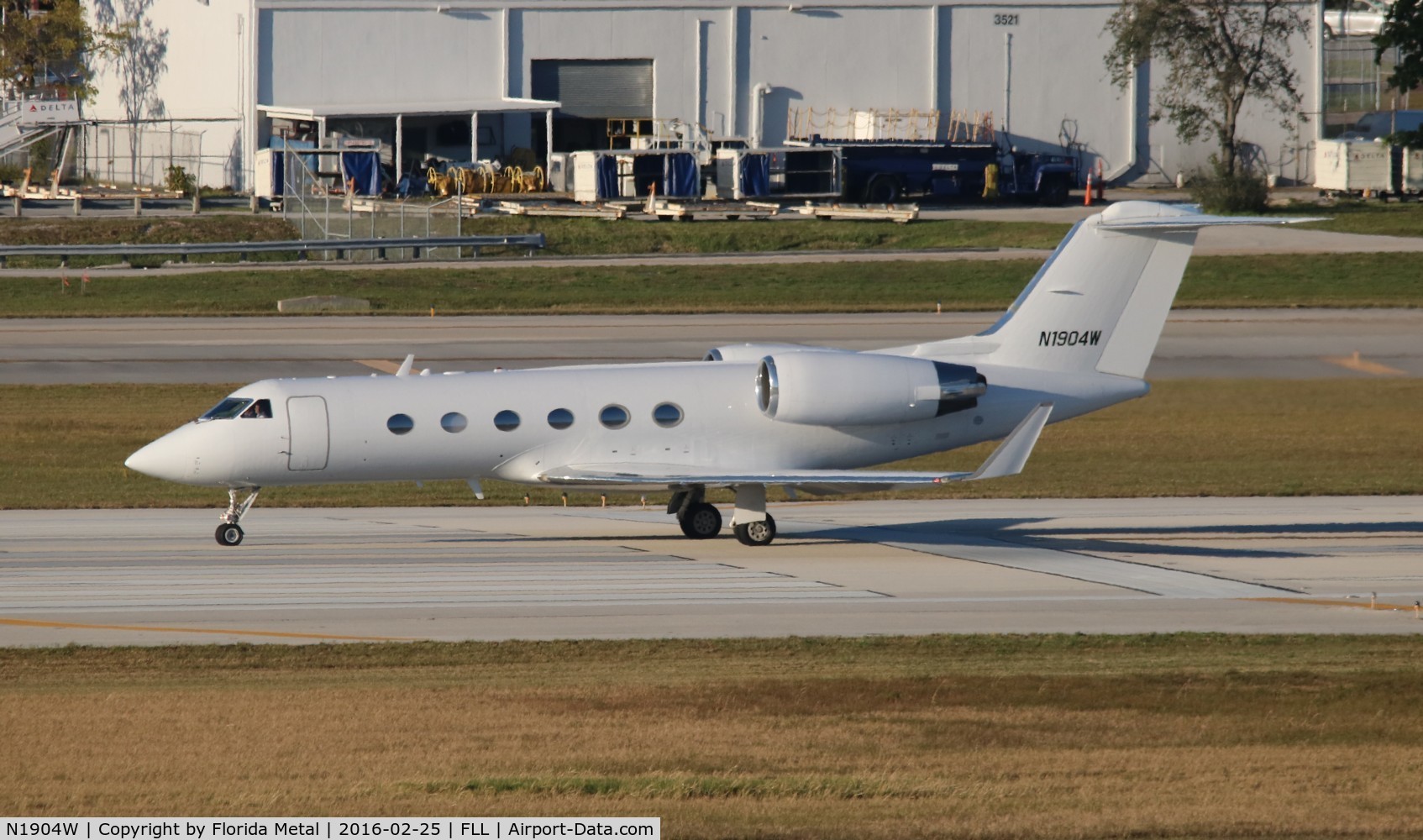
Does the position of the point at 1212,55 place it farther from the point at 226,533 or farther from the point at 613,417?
the point at 226,533

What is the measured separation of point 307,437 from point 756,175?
51.7 meters

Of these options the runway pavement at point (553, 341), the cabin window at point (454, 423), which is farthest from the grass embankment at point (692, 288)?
the cabin window at point (454, 423)

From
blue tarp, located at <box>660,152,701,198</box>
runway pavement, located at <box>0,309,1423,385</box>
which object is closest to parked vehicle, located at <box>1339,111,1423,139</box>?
blue tarp, located at <box>660,152,701,198</box>

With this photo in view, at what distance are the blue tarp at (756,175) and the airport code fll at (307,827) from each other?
64.0 meters

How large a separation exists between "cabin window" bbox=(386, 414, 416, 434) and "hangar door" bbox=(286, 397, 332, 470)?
892mm

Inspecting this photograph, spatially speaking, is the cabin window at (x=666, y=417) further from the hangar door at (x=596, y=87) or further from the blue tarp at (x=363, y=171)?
the hangar door at (x=596, y=87)

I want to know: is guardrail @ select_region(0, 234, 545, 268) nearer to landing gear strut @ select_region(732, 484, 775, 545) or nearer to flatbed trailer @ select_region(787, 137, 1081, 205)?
flatbed trailer @ select_region(787, 137, 1081, 205)

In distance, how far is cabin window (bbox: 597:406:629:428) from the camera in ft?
82.8

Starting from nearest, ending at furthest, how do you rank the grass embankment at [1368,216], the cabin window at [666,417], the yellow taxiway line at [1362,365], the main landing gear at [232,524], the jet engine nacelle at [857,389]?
the jet engine nacelle at [857,389] → the cabin window at [666,417] → the main landing gear at [232,524] → the yellow taxiway line at [1362,365] → the grass embankment at [1368,216]

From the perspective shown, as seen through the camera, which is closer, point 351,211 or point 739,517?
point 739,517

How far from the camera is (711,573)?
928 inches

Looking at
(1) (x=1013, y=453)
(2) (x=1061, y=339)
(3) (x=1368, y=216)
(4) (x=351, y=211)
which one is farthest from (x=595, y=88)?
(1) (x=1013, y=453)

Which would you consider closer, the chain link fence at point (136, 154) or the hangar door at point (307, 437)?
the hangar door at point (307, 437)

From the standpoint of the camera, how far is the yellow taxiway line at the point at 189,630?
19531 millimetres
